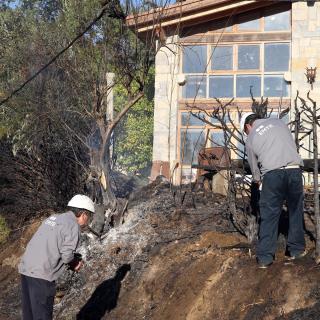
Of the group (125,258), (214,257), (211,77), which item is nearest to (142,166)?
(211,77)

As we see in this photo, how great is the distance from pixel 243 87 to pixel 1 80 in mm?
6520

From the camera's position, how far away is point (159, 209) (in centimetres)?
1140

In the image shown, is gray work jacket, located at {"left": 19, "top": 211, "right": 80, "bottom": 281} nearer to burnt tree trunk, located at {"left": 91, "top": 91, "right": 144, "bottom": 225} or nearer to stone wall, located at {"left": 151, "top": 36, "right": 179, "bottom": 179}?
burnt tree trunk, located at {"left": 91, "top": 91, "right": 144, "bottom": 225}

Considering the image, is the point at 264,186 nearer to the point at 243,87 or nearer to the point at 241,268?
the point at 241,268

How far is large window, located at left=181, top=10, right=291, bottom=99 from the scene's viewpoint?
1739 cm

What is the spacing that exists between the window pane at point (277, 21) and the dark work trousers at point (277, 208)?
1078 cm

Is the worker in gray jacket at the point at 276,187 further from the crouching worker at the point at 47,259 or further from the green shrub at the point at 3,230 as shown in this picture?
the green shrub at the point at 3,230

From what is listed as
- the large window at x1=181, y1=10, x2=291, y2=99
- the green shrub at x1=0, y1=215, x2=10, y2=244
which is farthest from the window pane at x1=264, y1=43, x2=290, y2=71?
the green shrub at x1=0, y1=215, x2=10, y2=244

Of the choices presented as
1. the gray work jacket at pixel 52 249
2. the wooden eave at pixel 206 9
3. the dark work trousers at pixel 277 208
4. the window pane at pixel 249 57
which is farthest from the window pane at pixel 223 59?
the gray work jacket at pixel 52 249

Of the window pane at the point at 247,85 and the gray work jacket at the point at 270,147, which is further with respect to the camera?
the window pane at the point at 247,85

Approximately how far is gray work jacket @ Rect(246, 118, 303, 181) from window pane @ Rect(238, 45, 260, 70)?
10.1 m

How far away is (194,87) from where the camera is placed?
17.8 m

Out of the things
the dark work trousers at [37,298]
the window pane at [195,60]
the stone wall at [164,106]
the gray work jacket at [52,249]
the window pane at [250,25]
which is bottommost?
the dark work trousers at [37,298]

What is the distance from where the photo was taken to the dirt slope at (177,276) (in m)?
6.85
